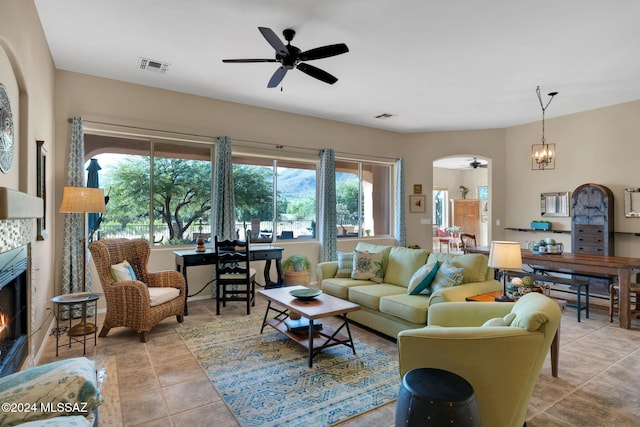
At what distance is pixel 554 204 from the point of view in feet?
21.2

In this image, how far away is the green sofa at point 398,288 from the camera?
3191 mm

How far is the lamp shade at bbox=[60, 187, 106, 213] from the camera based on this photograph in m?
3.63

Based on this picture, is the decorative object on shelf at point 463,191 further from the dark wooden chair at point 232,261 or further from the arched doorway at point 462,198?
the dark wooden chair at point 232,261

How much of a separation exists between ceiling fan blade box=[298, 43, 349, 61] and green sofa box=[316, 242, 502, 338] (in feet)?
7.69

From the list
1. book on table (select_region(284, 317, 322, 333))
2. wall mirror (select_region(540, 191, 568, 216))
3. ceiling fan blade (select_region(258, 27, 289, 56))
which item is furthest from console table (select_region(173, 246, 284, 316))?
wall mirror (select_region(540, 191, 568, 216))

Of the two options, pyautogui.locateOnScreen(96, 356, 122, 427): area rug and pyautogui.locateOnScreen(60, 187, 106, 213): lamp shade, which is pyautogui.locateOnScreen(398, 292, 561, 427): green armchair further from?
pyautogui.locateOnScreen(60, 187, 106, 213): lamp shade

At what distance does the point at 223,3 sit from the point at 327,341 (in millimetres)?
3126

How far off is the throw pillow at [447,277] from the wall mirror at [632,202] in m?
4.18


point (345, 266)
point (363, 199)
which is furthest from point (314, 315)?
point (363, 199)

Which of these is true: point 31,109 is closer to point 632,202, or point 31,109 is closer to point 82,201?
point 82,201

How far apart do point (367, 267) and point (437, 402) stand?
9.30 feet

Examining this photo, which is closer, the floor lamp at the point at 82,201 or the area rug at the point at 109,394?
the area rug at the point at 109,394

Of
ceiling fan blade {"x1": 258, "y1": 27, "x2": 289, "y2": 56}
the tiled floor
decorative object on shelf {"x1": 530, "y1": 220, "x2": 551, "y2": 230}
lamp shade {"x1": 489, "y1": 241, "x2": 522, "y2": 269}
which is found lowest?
the tiled floor

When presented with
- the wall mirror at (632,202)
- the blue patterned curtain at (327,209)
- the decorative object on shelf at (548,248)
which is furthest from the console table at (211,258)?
Result: the wall mirror at (632,202)
